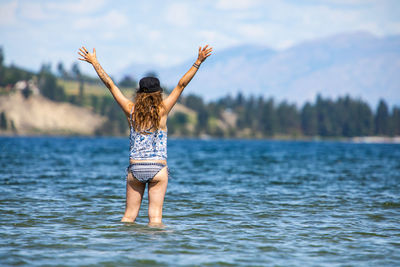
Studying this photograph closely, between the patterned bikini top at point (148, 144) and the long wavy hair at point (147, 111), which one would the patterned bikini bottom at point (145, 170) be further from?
the long wavy hair at point (147, 111)

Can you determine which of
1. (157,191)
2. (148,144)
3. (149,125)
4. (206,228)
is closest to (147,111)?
(149,125)

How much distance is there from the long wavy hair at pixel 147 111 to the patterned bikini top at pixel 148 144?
108 mm

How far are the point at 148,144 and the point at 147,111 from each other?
2.00 feet

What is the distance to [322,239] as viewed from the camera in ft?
34.9

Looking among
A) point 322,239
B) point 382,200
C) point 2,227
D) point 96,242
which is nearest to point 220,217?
point 322,239

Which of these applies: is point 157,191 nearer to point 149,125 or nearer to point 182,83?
point 149,125

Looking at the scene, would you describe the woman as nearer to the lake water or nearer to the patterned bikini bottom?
the patterned bikini bottom

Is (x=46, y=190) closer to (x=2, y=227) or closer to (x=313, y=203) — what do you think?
(x=2, y=227)

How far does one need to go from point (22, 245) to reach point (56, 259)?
1373mm

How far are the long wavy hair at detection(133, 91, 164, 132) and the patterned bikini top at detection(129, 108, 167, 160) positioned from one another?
108mm

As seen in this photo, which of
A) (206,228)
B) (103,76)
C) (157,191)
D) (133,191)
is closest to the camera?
(103,76)

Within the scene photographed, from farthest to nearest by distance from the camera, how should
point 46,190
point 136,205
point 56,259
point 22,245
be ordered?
point 46,190, point 136,205, point 22,245, point 56,259

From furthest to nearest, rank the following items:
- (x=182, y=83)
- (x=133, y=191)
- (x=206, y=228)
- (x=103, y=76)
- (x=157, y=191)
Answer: (x=206, y=228), (x=133, y=191), (x=157, y=191), (x=103, y=76), (x=182, y=83)

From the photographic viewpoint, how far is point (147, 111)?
929 centimetres
